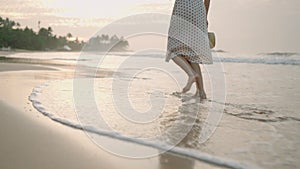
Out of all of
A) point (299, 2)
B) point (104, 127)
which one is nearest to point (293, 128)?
point (104, 127)

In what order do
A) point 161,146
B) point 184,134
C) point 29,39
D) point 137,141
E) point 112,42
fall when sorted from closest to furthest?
point 161,146, point 137,141, point 184,134, point 112,42, point 29,39

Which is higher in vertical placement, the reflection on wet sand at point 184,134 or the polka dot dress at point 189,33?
the polka dot dress at point 189,33

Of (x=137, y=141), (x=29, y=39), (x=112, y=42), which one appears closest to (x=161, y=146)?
(x=137, y=141)

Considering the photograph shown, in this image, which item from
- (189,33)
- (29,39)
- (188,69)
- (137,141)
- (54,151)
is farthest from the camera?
(29,39)

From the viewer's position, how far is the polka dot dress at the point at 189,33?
4.21 metres

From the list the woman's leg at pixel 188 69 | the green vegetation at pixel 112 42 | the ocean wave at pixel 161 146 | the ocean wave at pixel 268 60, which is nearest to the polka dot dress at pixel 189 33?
the woman's leg at pixel 188 69

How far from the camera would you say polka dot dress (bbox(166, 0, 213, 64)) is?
421cm

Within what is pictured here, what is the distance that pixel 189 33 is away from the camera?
13.8 feet

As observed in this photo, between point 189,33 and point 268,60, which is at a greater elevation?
point 189,33

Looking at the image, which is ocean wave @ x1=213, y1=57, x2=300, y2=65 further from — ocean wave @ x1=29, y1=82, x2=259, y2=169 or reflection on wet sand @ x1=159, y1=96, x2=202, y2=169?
ocean wave @ x1=29, y1=82, x2=259, y2=169

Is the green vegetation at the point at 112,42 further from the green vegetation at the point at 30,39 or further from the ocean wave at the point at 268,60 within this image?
the green vegetation at the point at 30,39

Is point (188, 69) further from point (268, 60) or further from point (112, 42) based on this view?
point (268, 60)

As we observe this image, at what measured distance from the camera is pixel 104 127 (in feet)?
9.13

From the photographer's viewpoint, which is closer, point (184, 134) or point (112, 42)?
point (184, 134)
